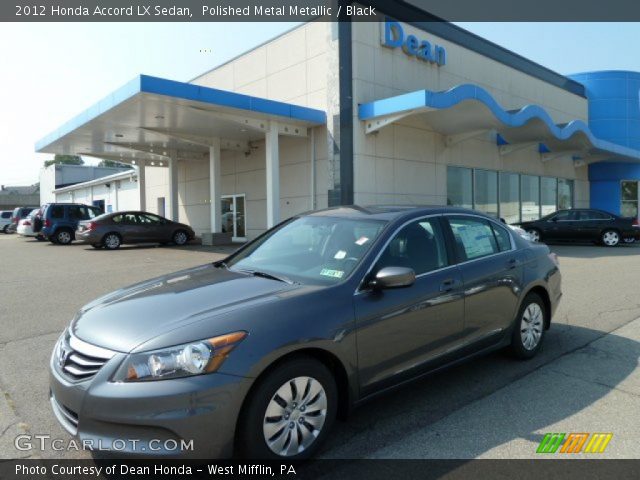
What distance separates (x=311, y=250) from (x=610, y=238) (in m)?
18.2

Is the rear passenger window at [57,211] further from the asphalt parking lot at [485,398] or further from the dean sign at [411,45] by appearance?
the dean sign at [411,45]

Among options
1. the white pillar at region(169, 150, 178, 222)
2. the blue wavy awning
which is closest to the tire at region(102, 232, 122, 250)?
the white pillar at region(169, 150, 178, 222)

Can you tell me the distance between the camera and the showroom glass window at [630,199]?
30.9 m

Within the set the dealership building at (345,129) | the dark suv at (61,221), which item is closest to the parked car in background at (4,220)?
the dealership building at (345,129)

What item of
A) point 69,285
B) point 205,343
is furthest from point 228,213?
point 205,343

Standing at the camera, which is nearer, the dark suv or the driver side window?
the driver side window

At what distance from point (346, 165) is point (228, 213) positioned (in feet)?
25.0

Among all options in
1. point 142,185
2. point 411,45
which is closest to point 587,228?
point 411,45

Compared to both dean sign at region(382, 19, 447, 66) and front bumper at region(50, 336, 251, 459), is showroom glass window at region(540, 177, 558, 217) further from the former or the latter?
front bumper at region(50, 336, 251, 459)

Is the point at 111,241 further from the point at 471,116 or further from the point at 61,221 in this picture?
the point at 471,116

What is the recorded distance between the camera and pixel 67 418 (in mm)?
2771

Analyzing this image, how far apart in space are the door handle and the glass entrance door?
57.1ft

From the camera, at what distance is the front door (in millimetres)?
3312

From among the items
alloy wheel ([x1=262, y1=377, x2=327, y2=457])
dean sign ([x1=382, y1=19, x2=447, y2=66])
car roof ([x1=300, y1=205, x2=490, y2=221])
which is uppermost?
dean sign ([x1=382, y1=19, x2=447, y2=66])
